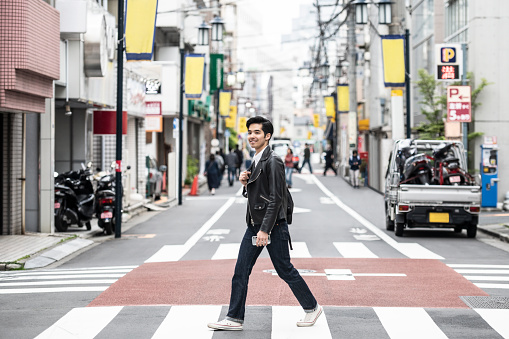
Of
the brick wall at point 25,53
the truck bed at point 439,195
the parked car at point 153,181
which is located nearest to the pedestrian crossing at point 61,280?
the brick wall at point 25,53

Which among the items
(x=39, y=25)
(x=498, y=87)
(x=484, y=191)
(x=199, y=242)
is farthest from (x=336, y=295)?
(x=498, y=87)

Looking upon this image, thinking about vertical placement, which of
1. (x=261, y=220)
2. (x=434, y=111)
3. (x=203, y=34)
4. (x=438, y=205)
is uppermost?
(x=203, y=34)

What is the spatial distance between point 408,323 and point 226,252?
7.99m

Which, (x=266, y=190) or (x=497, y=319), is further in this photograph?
(x=497, y=319)

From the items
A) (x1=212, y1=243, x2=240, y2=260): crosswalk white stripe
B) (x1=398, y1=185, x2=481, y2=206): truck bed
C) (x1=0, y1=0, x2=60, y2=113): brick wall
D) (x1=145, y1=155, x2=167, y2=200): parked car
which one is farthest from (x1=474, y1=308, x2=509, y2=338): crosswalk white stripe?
(x1=145, y1=155, x2=167, y2=200): parked car

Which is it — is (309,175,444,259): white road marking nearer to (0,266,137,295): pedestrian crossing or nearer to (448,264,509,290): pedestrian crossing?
(448,264,509,290): pedestrian crossing

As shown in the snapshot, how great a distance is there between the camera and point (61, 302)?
975cm

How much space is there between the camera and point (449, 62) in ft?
84.0

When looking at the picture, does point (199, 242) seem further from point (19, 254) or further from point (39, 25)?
point (39, 25)

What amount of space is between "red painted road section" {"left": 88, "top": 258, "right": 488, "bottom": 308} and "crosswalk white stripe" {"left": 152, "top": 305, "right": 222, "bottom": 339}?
400mm

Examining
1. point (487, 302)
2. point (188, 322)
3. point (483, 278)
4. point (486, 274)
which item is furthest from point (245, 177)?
Answer: point (486, 274)

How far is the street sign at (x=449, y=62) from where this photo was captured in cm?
2547

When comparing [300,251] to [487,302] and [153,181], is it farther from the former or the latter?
[153,181]

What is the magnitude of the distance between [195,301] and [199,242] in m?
8.59
